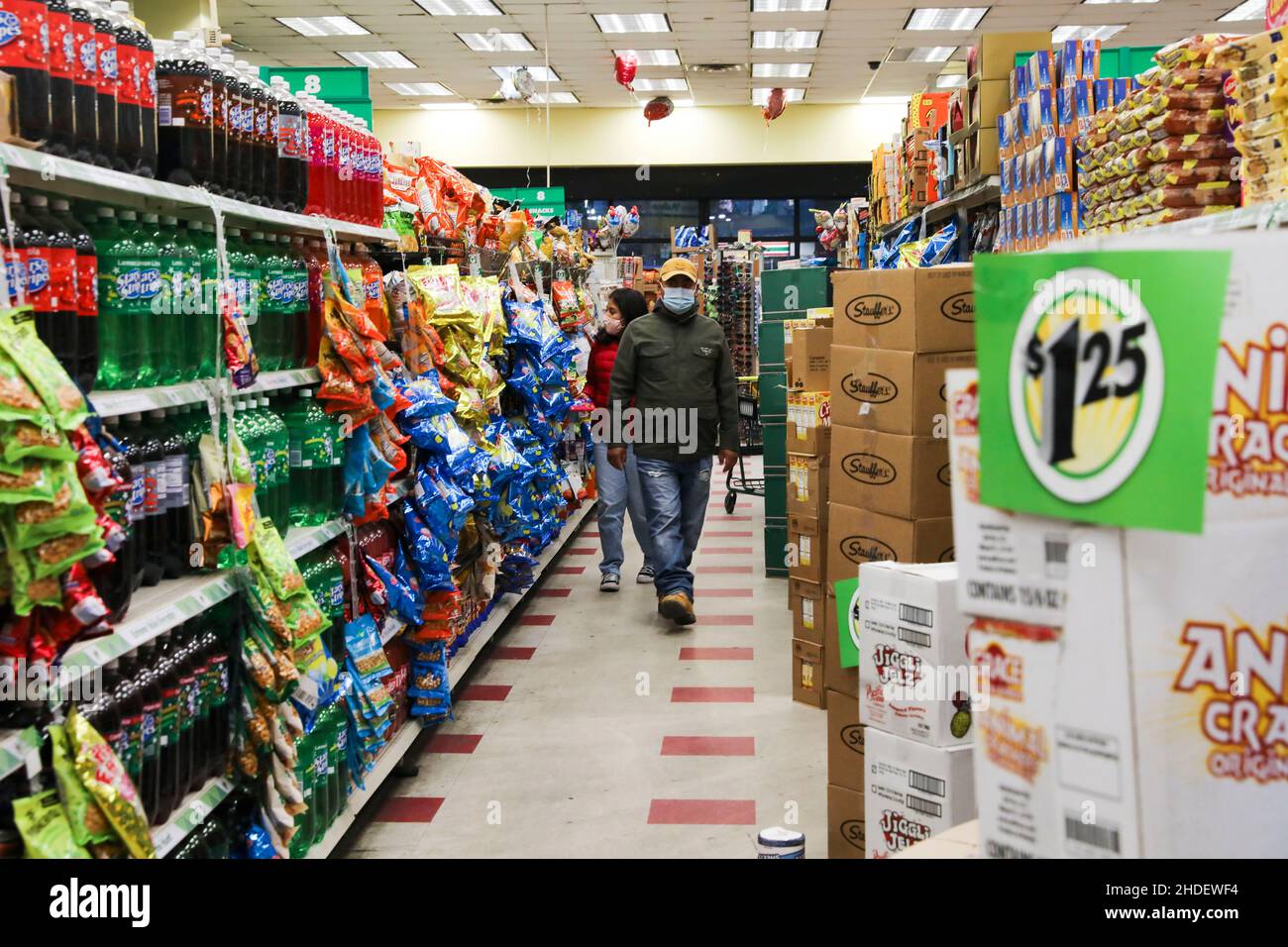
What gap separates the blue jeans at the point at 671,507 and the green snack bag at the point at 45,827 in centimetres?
419

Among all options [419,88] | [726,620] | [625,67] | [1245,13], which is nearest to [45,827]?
[726,620]

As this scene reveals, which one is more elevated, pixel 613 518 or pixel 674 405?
pixel 674 405

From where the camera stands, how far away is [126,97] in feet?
6.85

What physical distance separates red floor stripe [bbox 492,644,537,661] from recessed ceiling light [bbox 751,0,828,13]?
7.93 metres

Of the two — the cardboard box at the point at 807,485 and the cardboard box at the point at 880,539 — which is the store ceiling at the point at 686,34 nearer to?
the cardboard box at the point at 807,485

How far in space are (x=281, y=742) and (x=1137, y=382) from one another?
6.89ft

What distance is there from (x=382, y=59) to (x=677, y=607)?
10.3 metres

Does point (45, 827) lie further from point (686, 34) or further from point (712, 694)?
point (686, 34)

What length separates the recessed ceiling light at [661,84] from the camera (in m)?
15.1

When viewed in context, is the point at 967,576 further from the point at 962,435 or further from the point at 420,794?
the point at 420,794

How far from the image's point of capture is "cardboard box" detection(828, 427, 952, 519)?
3021 millimetres

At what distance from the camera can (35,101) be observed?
5.90 feet

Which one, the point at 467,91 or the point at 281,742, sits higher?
the point at 467,91
